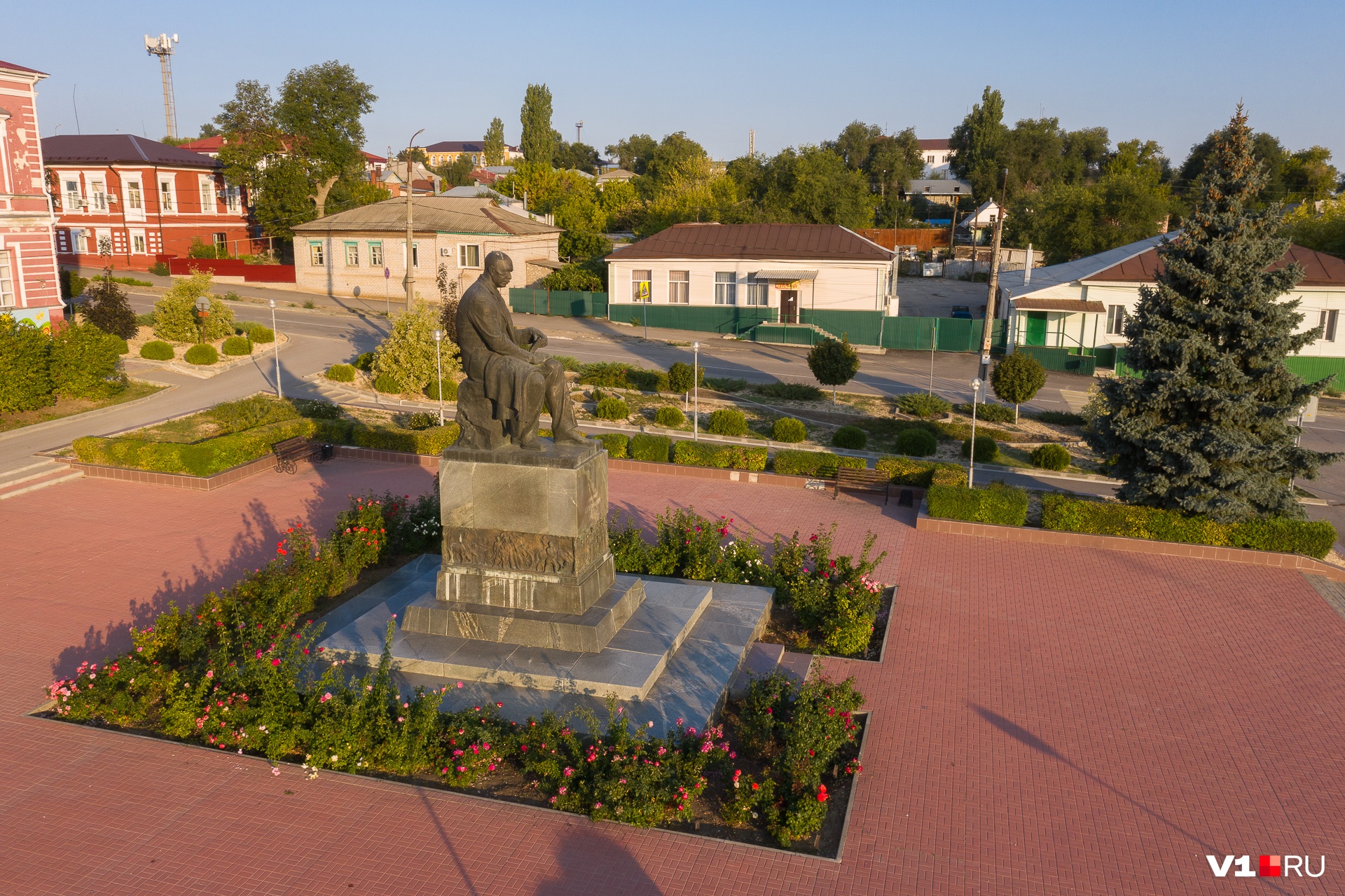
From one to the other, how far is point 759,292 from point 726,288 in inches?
57.4

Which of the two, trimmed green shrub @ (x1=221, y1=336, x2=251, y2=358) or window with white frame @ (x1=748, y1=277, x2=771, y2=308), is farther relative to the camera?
window with white frame @ (x1=748, y1=277, x2=771, y2=308)

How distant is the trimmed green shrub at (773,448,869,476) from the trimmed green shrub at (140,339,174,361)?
66.9 ft

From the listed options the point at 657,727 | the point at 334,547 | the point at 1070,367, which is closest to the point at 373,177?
the point at 1070,367

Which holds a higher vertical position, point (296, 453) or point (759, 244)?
point (759, 244)

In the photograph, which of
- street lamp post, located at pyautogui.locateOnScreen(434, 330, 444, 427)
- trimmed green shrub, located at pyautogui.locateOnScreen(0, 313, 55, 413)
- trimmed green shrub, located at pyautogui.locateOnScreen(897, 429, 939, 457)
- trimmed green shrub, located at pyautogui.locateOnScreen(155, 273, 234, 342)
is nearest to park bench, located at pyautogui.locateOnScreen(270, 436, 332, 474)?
street lamp post, located at pyautogui.locateOnScreen(434, 330, 444, 427)

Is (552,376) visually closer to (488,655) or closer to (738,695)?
(488,655)

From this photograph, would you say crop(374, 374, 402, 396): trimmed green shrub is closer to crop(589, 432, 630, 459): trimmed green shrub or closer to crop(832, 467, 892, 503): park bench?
crop(589, 432, 630, 459): trimmed green shrub

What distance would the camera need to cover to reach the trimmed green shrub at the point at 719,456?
1919cm

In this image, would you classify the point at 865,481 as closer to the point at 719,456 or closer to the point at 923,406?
the point at 719,456

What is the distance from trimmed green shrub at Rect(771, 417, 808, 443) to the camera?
22.2m

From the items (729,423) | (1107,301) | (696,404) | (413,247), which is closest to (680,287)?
(413,247)

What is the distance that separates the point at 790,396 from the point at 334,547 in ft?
55.2

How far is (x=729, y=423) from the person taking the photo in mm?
22562

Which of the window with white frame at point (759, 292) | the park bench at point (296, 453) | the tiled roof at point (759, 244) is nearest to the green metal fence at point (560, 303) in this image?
the tiled roof at point (759, 244)
